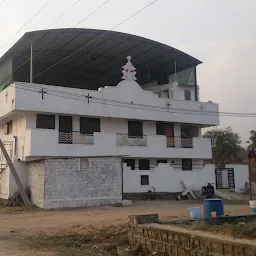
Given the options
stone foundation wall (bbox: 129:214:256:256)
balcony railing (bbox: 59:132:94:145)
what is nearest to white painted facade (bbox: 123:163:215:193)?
balcony railing (bbox: 59:132:94:145)

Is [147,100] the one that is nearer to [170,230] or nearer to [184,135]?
[184,135]

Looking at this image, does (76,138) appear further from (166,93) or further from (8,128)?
(166,93)

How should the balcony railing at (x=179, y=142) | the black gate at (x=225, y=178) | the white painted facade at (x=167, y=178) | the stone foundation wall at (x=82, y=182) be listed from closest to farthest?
the stone foundation wall at (x=82, y=182) < the white painted facade at (x=167, y=178) < the balcony railing at (x=179, y=142) < the black gate at (x=225, y=178)

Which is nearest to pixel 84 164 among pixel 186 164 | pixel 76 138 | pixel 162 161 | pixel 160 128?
pixel 76 138

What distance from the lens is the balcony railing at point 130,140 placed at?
26750 millimetres

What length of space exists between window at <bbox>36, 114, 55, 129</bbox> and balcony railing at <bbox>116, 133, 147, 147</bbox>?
4584mm

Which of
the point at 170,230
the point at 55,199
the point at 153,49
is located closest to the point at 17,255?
the point at 170,230

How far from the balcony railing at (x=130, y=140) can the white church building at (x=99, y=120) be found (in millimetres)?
71

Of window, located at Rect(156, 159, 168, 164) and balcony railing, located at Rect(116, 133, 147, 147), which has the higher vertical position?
balcony railing, located at Rect(116, 133, 147, 147)

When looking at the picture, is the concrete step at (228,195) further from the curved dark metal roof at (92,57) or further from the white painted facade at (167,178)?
the curved dark metal roof at (92,57)

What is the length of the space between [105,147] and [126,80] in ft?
16.6

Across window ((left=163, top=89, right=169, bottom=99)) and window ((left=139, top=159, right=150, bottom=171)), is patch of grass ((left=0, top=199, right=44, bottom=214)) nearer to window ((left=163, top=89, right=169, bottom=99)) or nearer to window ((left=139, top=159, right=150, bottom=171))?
window ((left=139, top=159, right=150, bottom=171))

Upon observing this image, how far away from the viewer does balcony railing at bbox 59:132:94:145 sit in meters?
24.9

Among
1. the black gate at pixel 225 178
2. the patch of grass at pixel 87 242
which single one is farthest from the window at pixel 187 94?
the patch of grass at pixel 87 242
